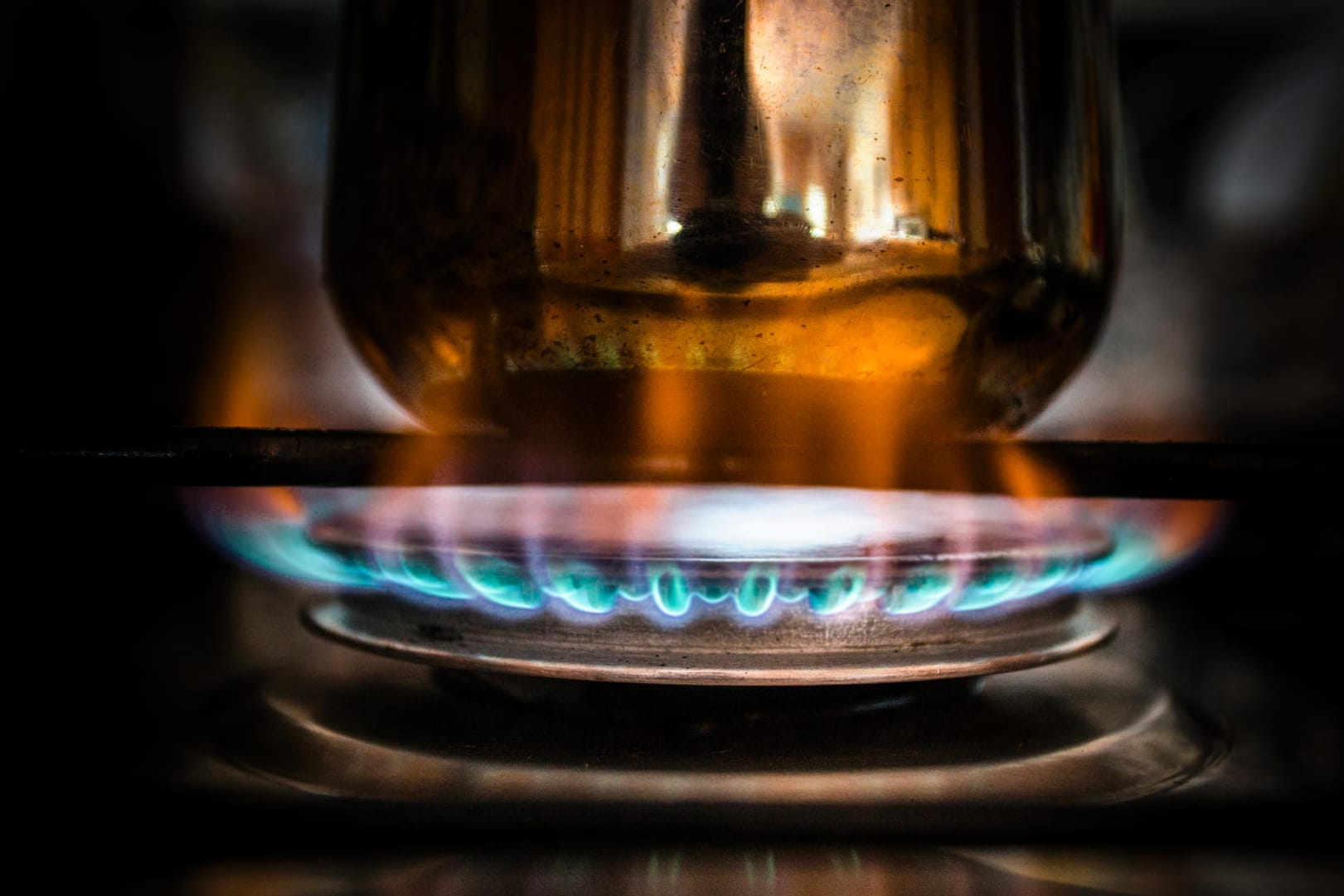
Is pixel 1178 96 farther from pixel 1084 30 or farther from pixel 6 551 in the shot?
pixel 6 551

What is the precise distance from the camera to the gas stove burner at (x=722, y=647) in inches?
12.5

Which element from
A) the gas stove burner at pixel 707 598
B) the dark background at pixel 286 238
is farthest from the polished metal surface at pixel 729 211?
the dark background at pixel 286 238

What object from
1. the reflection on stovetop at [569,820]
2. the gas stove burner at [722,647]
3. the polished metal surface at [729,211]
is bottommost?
the reflection on stovetop at [569,820]

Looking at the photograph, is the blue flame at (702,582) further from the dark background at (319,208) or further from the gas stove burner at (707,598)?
the dark background at (319,208)

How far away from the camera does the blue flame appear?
0.32m

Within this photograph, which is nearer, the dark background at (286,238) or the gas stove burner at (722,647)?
the gas stove burner at (722,647)

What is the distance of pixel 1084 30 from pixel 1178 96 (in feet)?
1.60

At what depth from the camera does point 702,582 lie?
0.32 meters

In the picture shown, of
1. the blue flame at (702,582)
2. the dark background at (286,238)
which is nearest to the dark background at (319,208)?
the dark background at (286,238)

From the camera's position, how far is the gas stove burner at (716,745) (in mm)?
293

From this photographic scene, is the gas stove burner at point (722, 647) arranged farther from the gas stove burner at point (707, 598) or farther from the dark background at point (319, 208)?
the dark background at point (319, 208)

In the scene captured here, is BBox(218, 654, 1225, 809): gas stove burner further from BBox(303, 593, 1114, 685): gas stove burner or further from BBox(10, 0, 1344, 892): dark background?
BBox(10, 0, 1344, 892): dark background

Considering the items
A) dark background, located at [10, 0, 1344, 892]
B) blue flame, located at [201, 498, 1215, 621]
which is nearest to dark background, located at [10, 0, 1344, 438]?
dark background, located at [10, 0, 1344, 892]

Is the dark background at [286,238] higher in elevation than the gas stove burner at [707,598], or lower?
higher
